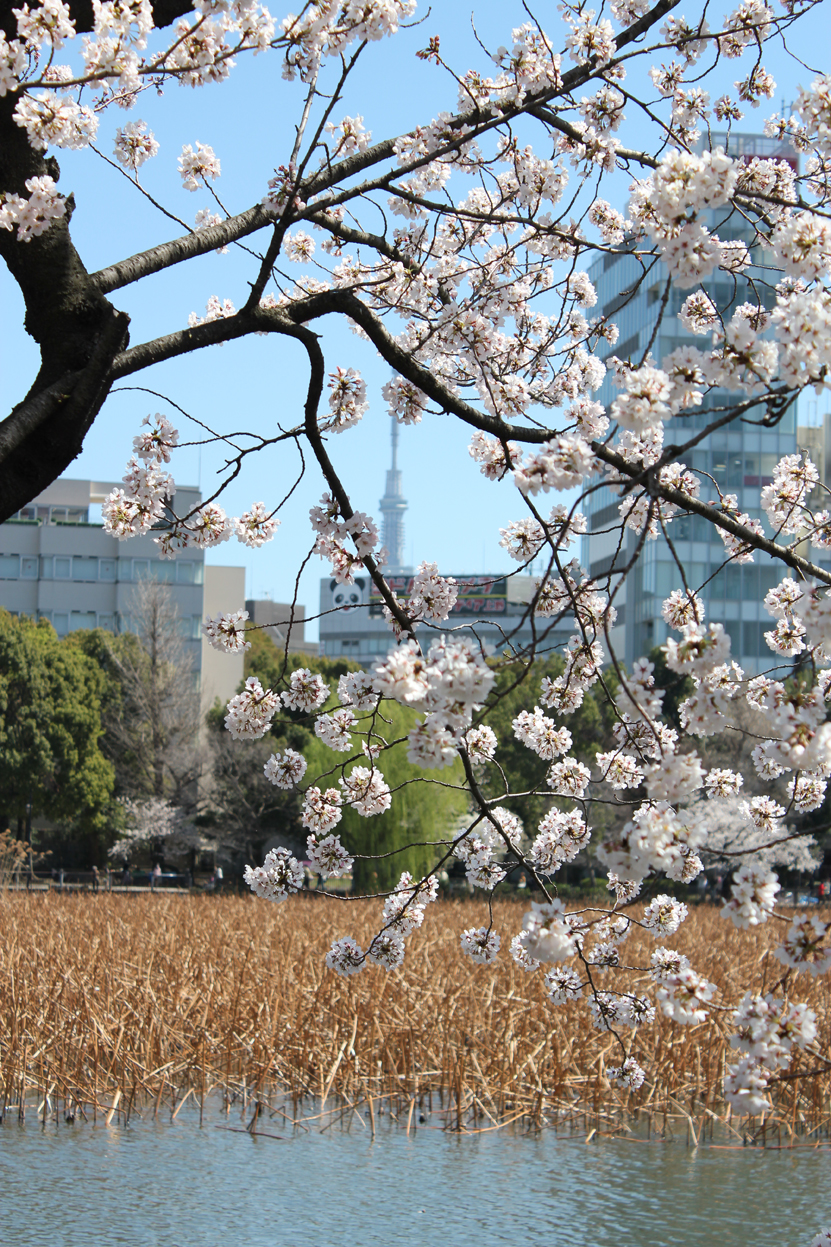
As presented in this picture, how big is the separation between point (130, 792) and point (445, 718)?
37353 millimetres

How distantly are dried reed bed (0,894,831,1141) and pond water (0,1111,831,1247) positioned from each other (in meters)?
0.25

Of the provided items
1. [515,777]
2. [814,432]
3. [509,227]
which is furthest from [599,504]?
[509,227]

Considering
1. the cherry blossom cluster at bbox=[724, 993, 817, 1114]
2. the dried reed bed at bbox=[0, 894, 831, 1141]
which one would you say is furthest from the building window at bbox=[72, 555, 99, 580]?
the cherry blossom cluster at bbox=[724, 993, 817, 1114]

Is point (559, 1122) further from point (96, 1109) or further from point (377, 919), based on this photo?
point (377, 919)

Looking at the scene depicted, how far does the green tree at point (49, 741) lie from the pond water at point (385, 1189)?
96.8 feet

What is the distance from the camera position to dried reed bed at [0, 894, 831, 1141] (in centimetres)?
822

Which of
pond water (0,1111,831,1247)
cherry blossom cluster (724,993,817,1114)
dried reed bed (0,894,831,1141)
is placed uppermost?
cherry blossom cluster (724,993,817,1114)

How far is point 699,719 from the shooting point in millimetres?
2834

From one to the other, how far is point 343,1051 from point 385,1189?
1.54 m

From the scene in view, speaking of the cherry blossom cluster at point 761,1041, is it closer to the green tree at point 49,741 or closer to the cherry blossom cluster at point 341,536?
the cherry blossom cluster at point 341,536

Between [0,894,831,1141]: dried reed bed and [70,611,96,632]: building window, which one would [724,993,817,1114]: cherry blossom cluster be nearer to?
[0,894,831,1141]: dried reed bed

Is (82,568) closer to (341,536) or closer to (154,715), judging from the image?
(154,715)

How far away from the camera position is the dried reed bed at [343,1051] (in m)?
8.22

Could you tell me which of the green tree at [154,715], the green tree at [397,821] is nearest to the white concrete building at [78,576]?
the green tree at [154,715]
